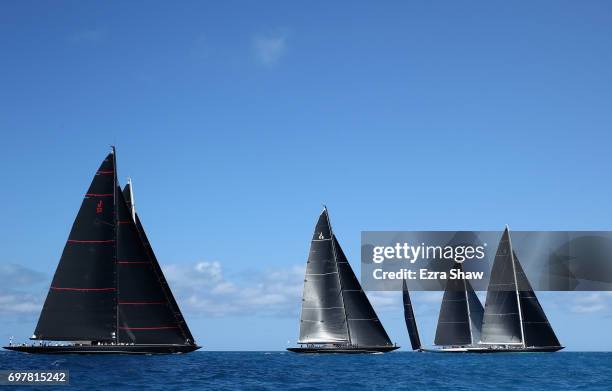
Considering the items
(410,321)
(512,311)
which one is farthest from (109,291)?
(410,321)

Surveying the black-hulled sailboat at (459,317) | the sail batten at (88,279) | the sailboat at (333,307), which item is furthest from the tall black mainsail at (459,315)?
the sail batten at (88,279)

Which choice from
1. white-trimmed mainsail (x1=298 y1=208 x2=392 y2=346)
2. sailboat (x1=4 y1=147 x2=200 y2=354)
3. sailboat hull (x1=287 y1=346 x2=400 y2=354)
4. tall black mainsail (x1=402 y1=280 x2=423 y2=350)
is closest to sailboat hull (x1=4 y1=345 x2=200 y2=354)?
sailboat (x1=4 y1=147 x2=200 y2=354)

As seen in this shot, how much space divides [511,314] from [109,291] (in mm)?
58928

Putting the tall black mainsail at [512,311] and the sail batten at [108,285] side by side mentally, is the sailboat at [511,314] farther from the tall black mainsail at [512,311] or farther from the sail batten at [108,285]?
the sail batten at [108,285]

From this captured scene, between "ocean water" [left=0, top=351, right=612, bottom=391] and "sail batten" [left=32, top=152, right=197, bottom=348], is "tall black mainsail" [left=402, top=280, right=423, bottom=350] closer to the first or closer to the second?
"ocean water" [left=0, top=351, right=612, bottom=391]

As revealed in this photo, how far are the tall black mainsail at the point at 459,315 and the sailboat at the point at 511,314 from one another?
393 cm

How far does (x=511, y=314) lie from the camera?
108250 mm

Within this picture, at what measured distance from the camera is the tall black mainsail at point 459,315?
115 m

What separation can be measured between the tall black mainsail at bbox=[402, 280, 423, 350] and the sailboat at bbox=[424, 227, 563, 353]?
56.0 ft

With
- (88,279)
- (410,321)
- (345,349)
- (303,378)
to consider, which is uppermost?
(88,279)

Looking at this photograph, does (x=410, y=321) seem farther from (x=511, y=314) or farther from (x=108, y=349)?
(x=108, y=349)

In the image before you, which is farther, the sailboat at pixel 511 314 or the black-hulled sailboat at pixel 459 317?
the black-hulled sailboat at pixel 459 317

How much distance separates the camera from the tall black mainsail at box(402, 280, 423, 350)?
128m

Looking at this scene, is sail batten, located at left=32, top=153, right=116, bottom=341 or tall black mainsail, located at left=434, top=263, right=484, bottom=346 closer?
sail batten, located at left=32, top=153, right=116, bottom=341
